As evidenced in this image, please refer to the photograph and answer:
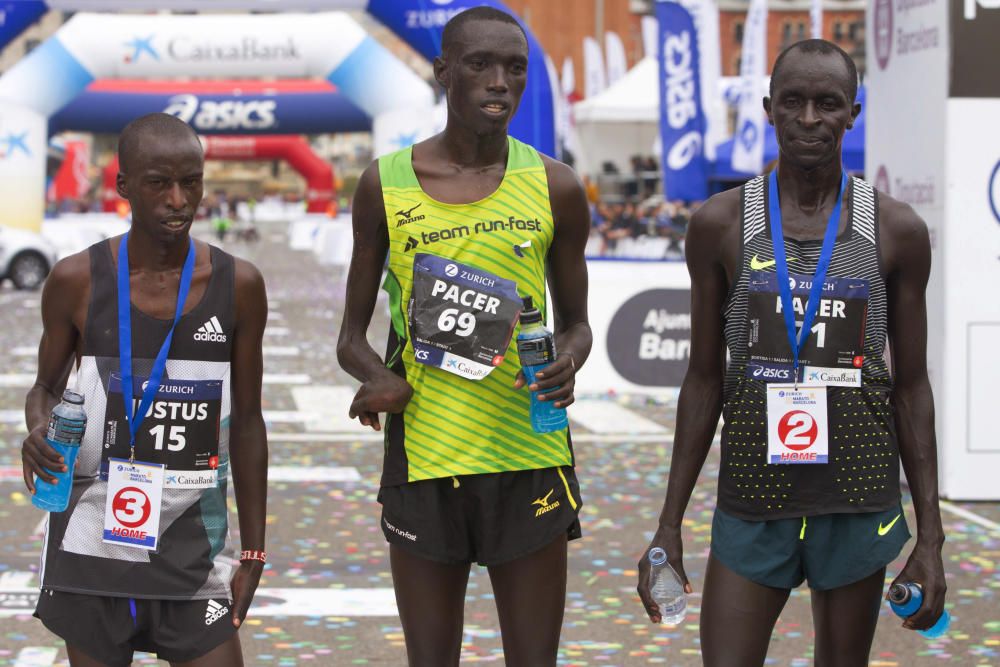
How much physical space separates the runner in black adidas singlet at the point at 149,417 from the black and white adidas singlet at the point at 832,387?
3.69 feet

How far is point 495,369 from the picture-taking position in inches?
151

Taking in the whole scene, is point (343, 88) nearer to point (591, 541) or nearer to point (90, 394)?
point (591, 541)

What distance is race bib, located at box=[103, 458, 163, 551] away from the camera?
3.60 metres

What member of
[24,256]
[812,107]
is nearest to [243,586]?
[812,107]

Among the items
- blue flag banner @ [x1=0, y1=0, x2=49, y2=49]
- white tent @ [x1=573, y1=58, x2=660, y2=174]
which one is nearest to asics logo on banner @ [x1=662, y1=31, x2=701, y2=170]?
blue flag banner @ [x1=0, y1=0, x2=49, y2=49]

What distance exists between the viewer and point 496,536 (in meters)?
3.85

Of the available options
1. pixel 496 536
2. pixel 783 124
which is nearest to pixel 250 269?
pixel 496 536

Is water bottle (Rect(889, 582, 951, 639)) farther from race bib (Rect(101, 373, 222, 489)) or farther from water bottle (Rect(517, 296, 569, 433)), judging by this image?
race bib (Rect(101, 373, 222, 489))

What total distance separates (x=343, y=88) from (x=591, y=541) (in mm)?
16860

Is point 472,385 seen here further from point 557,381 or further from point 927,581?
point 927,581

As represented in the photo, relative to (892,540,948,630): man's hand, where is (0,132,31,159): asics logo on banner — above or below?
above

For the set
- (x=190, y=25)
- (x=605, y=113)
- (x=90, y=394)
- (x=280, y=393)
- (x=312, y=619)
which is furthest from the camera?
(x=605, y=113)

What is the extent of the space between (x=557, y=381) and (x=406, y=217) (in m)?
0.54

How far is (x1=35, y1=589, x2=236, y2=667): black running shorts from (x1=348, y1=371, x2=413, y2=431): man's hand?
56cm
